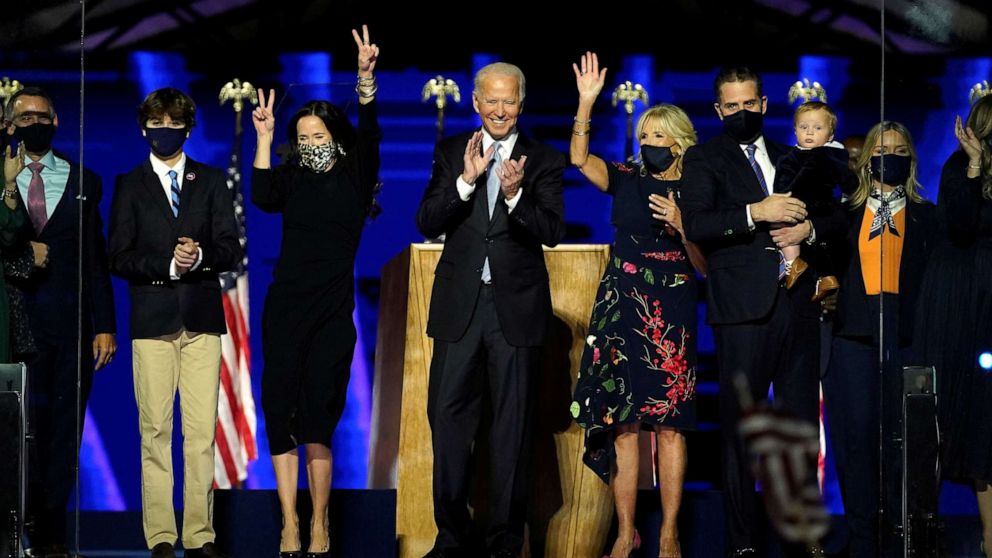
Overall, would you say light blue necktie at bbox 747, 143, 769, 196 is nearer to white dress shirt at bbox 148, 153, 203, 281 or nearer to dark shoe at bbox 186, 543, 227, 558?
white dress shirt at bbox 148, 153, 203, 281

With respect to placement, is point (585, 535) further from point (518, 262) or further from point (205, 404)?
point (205, 404)

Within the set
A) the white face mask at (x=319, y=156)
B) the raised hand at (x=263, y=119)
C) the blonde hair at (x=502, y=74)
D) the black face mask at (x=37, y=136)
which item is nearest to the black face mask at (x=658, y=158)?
the blonde hair at (x=502, y=74)

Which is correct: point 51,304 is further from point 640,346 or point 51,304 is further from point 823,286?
point 823,286

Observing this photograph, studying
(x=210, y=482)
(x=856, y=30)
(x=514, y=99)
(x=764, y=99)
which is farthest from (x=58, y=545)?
(x=856, y=30)

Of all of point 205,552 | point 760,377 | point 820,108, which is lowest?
point 205,552

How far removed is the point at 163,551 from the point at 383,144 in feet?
7.86

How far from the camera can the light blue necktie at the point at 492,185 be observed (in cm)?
548

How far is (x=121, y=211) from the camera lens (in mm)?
5789

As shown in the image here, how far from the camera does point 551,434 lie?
5.90 meters

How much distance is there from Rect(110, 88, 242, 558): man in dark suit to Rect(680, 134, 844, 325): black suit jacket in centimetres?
165

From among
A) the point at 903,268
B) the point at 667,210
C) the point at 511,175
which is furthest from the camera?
the point at 667,210

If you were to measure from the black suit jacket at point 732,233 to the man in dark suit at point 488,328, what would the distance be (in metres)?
0.48

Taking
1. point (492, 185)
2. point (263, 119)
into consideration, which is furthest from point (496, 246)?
point (263, 119)

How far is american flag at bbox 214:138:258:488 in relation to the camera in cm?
689
